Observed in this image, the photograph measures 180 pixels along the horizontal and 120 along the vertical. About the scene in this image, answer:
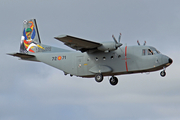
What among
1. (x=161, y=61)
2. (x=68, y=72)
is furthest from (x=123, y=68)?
(x=68, y=72)

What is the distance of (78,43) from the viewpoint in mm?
27375

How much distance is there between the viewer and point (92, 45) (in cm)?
2750

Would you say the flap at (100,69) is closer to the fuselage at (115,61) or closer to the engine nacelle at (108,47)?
the fuselage at (115,61)

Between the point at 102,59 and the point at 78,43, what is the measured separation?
2400 millimetres

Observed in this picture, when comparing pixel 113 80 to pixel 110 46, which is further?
pixel 113 80

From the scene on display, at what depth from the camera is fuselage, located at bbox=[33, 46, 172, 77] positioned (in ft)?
88.3

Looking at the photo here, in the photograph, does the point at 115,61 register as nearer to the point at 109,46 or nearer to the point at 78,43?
the point at 109,46

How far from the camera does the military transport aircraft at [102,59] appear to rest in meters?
26.9

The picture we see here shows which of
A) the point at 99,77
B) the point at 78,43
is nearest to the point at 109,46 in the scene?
the point at 78,43

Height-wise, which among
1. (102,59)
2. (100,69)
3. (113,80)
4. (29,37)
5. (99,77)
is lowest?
(113,80)

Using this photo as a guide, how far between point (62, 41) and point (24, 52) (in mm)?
7348

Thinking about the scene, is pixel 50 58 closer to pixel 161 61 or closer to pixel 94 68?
pixel 94 68

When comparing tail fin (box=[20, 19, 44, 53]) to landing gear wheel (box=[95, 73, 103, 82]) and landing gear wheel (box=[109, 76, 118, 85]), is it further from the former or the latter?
landing gear wheel (box=[109, 76, 118, 85])

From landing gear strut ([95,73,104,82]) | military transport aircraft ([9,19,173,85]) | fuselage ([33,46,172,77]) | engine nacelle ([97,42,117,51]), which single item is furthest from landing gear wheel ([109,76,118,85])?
engine nacelle ([97,42,117,51])
